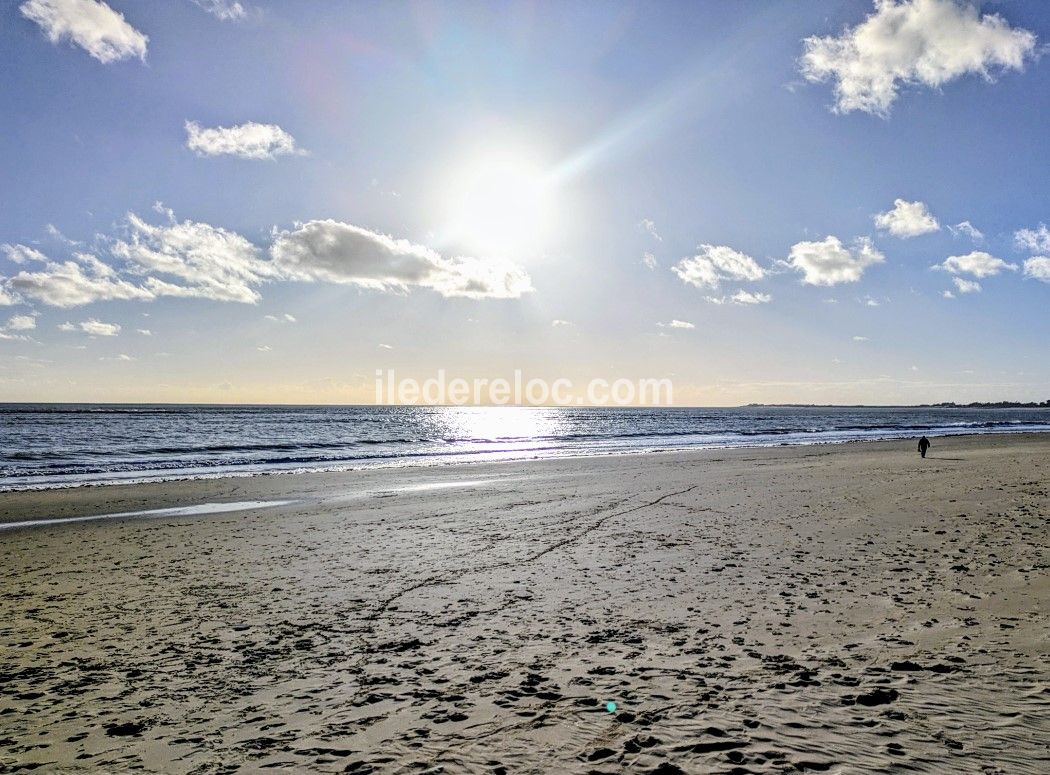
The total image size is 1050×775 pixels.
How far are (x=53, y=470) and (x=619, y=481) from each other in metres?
31.1

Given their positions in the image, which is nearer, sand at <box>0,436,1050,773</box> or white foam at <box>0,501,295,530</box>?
sand at <box>0,436,1050,773</box>

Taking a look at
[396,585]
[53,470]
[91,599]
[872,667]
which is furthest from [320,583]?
[53,470]

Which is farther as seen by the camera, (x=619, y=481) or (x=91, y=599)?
(x=619, y=481)

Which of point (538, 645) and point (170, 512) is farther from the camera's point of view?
point (170, 512)

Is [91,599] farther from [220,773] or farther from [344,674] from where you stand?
[220,773]

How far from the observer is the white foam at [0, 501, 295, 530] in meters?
16.9

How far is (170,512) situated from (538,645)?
1626 centimetres

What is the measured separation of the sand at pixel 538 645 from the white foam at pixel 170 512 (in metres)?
1.51

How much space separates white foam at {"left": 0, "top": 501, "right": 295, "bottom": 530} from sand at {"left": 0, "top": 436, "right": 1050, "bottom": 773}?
1.51 m

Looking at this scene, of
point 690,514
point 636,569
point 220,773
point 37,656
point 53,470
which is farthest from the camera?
point 53,470

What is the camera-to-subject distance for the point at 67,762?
4762 millimetres

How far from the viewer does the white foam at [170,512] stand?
664 inches

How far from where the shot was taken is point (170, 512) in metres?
18.3

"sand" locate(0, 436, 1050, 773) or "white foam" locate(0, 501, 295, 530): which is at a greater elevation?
"sand" locate(0, 436, 1050, 773)
